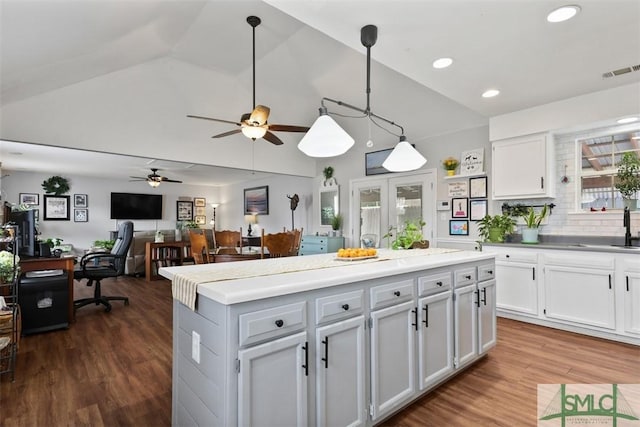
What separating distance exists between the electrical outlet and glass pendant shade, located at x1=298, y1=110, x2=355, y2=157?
116 centimetres

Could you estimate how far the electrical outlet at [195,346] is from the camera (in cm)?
148

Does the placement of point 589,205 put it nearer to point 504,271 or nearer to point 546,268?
point 546,268

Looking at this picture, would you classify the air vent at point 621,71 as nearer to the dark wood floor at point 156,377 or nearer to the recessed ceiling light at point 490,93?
the recessed ceiling light at point 490,93

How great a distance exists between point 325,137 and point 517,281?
124 inches

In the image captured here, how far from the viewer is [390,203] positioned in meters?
5.56

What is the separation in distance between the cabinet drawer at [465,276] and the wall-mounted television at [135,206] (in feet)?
29.5

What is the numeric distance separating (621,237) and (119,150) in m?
6.01

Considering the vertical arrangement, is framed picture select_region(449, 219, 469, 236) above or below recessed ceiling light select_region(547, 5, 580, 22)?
below

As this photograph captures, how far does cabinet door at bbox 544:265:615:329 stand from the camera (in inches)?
124

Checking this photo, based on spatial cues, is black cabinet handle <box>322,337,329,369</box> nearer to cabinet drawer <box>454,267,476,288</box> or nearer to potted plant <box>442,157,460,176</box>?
cabinet drawer <box>454,267,476,288</box>

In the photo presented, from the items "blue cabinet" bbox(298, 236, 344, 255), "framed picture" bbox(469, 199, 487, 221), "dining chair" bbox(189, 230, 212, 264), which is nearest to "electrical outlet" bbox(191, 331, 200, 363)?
"dining chair" bbox(189, 230, 212, 264)

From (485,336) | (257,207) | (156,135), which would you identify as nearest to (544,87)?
(485,336)

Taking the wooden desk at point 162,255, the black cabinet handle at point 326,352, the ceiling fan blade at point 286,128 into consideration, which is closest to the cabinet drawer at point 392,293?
the black cabinet handle at point 326,352

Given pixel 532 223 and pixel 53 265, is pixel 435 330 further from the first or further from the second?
pixel 53 265
